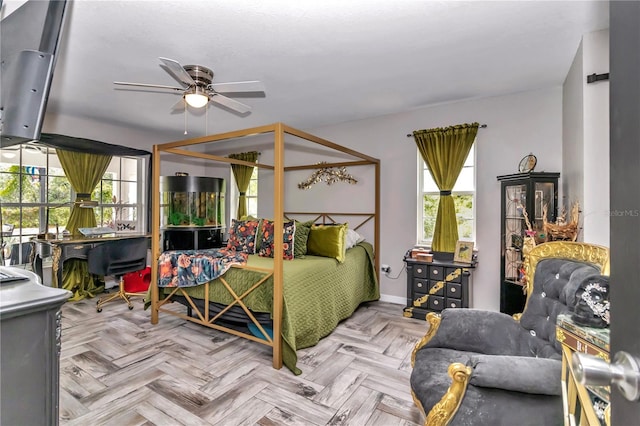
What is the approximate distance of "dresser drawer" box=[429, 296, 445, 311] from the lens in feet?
10.9

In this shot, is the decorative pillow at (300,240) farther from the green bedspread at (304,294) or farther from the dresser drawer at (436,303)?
the dresser drawer at (436,303)

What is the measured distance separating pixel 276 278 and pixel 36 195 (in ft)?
12.1

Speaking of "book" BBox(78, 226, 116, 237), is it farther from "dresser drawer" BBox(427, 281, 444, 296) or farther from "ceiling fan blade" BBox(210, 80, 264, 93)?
"dresser drawer" BBox(427, 281, 444, 296)

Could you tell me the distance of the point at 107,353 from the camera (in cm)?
256

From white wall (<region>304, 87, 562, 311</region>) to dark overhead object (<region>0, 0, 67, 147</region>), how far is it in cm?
351

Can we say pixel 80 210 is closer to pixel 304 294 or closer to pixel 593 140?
pixel 304 294

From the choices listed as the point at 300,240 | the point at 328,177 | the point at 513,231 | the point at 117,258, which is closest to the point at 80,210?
the point at 117,258

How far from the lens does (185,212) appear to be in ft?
16.2

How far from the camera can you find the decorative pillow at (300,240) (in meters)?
3.38

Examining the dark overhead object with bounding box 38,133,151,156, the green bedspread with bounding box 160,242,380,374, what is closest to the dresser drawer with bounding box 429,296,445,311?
the green bedspread with bounding box 160,242,380,374

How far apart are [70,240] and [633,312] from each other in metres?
4.74

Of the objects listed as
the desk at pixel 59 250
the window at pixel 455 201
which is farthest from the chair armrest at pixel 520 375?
the desk at pixel 59 250

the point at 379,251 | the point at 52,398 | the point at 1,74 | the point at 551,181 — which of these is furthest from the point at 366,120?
the point at 52,398

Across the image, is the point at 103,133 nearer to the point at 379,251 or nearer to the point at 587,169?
the point at 379,251
